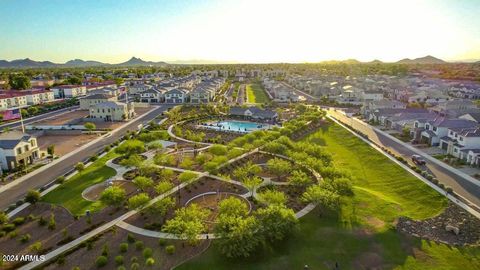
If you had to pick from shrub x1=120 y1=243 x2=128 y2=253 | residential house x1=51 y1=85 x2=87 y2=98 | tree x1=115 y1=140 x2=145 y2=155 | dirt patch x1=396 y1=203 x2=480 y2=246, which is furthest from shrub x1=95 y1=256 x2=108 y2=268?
residential house x1=51 y1=85 x2=87 y2=98

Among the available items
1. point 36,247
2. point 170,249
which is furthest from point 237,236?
point 36,247

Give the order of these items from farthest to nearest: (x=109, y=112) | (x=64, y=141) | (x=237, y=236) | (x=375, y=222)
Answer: (x=109, y=112) < (x=64, y=141) < (x=375, y=222) < (x=237, y=236)

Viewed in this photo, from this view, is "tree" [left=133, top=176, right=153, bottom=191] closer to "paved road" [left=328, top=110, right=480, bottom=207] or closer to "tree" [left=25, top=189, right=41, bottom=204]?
"tree" [left=25, top=189, right=41, bottom=204]

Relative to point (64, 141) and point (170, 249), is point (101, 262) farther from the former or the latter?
point (64, 141)

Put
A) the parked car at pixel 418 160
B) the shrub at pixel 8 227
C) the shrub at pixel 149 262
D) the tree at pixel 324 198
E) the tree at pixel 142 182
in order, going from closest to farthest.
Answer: the shrub at pixel 149 262, the shrub at pixel 8 227, the tree at pixel 324 198, the tree at pixel 142 182, the parked car at pixel 418 160

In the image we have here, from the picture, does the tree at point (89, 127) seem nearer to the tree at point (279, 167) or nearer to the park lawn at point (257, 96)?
the tree at point (279, 167)

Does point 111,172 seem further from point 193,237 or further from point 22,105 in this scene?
point 22,105

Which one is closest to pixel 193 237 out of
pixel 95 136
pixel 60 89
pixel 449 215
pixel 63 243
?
pixel 63 243

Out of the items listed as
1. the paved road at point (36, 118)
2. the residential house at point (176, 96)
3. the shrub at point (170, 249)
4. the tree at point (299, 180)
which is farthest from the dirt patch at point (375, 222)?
the residential house at point (176, 96)
